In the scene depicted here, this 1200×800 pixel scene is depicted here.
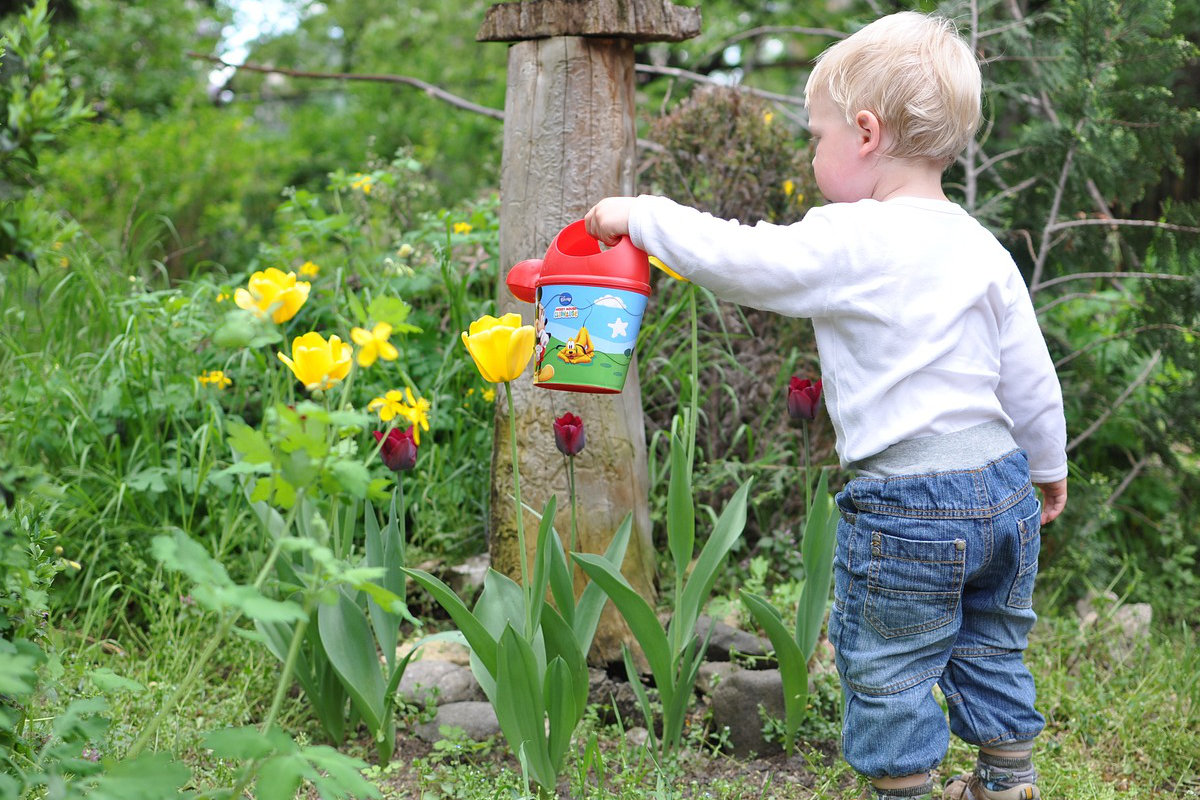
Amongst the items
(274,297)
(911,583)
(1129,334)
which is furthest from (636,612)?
(1129,334)

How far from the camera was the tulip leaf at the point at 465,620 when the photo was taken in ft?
5.87

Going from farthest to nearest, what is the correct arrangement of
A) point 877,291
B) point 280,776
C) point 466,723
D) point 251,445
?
point 466,723 → point 877,291 → point 251,445 → point 280,776

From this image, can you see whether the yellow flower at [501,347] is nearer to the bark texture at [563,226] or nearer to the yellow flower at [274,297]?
the yellow flower at [274,297]

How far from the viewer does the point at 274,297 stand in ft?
4.00

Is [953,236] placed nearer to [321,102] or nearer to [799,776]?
[799,776]

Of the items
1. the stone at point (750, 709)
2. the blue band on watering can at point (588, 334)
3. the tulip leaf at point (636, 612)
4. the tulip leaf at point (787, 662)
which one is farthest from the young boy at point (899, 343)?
the stone at point (750, 709)

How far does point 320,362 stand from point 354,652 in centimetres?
87

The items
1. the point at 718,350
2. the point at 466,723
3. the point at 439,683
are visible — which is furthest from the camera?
the point at 718,350

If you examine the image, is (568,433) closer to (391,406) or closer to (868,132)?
(391,406)

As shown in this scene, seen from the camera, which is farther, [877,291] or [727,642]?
[727,642]

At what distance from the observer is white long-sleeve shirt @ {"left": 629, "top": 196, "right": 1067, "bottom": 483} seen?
5.17 feet

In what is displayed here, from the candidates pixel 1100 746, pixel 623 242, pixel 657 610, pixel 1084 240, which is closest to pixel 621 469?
pixel 657 610

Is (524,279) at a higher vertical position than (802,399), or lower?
higher

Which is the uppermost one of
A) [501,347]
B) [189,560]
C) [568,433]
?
[501,347]
